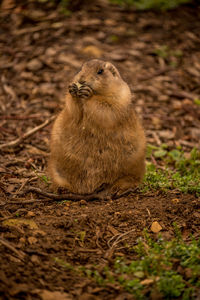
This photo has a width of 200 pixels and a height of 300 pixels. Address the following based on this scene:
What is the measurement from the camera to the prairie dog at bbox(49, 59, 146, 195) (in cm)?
422

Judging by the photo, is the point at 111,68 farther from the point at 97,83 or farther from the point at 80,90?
the point at 80,90

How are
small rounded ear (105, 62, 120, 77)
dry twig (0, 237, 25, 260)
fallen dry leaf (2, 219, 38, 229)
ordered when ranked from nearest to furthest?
dry twig (0, 237, 25, 260) → fallen dry leaf (2, 219, 38, 229) → small rounded ear (105, 62, 120, 77)

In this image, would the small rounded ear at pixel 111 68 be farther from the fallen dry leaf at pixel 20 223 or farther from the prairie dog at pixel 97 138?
the fallen dry leaf at pixel 20 223

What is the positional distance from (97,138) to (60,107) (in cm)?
213

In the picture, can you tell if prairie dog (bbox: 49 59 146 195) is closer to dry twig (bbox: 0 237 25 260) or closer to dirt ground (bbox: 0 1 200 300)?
dirt ground (bbox: 0 1 200 300)

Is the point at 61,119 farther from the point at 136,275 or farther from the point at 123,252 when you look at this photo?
the point at 136,275

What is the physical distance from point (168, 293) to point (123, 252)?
0.70 meters

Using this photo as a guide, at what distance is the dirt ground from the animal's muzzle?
35.6 inches

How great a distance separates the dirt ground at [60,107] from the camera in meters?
3.02

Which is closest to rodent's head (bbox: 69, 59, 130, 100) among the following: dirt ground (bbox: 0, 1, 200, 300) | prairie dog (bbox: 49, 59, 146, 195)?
prairie dog (bbox: 49, 59, 146, 195)

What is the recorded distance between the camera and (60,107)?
620cm

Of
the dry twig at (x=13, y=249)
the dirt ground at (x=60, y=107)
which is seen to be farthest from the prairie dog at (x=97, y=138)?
the dry twig at (x=13, y=249)

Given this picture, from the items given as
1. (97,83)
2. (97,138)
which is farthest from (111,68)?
(97,138)

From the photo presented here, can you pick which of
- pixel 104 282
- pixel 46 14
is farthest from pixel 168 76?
pixel 104 282
